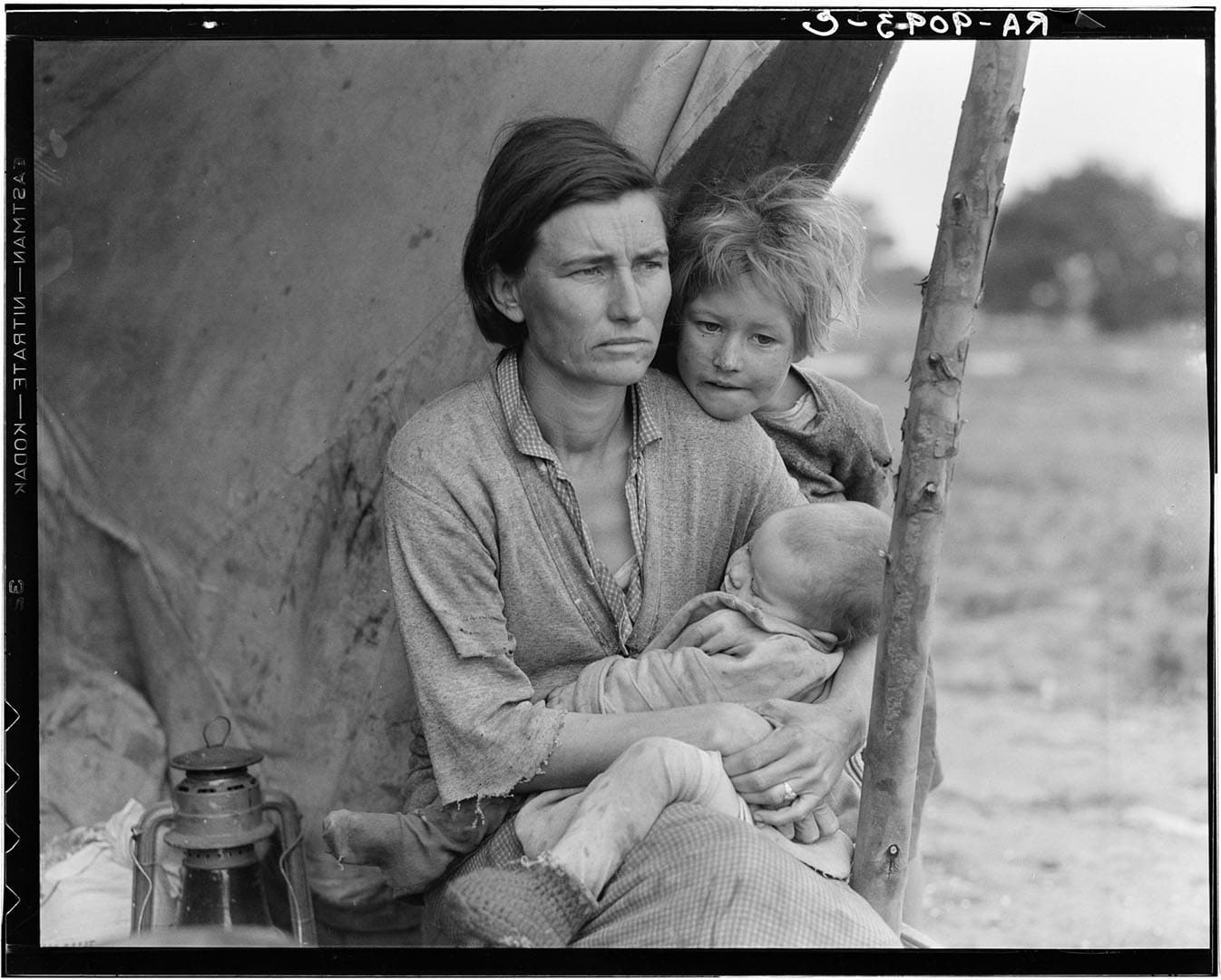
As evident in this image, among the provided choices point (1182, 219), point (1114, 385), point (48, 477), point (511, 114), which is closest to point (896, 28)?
point (1182, 219)

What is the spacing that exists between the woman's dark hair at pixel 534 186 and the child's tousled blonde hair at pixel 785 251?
0.41 ft

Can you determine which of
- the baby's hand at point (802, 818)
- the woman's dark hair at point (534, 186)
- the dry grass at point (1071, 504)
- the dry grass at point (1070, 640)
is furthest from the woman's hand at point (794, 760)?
the woman's dark hair at point (534, 186)

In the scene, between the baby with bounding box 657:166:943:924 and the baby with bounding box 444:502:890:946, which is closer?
the baby with bounding box 444:502:890:946

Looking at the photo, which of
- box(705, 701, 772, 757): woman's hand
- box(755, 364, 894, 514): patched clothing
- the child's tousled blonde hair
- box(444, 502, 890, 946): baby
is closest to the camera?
box(444, 502, 890, 946): baby

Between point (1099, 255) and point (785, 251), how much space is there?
2.26 meters

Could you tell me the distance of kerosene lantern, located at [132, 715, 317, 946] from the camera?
8.48 feet

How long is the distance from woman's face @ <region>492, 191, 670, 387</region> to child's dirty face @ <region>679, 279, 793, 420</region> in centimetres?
15

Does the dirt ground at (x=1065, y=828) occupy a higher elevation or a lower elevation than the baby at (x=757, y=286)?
lower

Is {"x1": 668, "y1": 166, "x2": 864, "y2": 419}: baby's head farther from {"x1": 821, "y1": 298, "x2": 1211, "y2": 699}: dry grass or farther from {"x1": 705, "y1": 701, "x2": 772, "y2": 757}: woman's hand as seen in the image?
{"x1": 705, "y1": 701, "x2": 772, "y2": 757}: woman's hand

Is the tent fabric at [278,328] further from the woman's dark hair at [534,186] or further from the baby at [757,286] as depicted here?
the woman's dark hair at [534,186]

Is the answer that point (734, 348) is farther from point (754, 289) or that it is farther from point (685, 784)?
point (685, 784)

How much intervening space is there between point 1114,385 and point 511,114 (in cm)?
582

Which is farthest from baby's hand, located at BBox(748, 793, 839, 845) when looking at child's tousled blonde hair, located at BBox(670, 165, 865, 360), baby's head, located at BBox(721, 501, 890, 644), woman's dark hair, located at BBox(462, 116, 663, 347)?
woman's dark hair, located at BBox(462, 116, 663, 347)

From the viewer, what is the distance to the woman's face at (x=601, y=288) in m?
2.32
